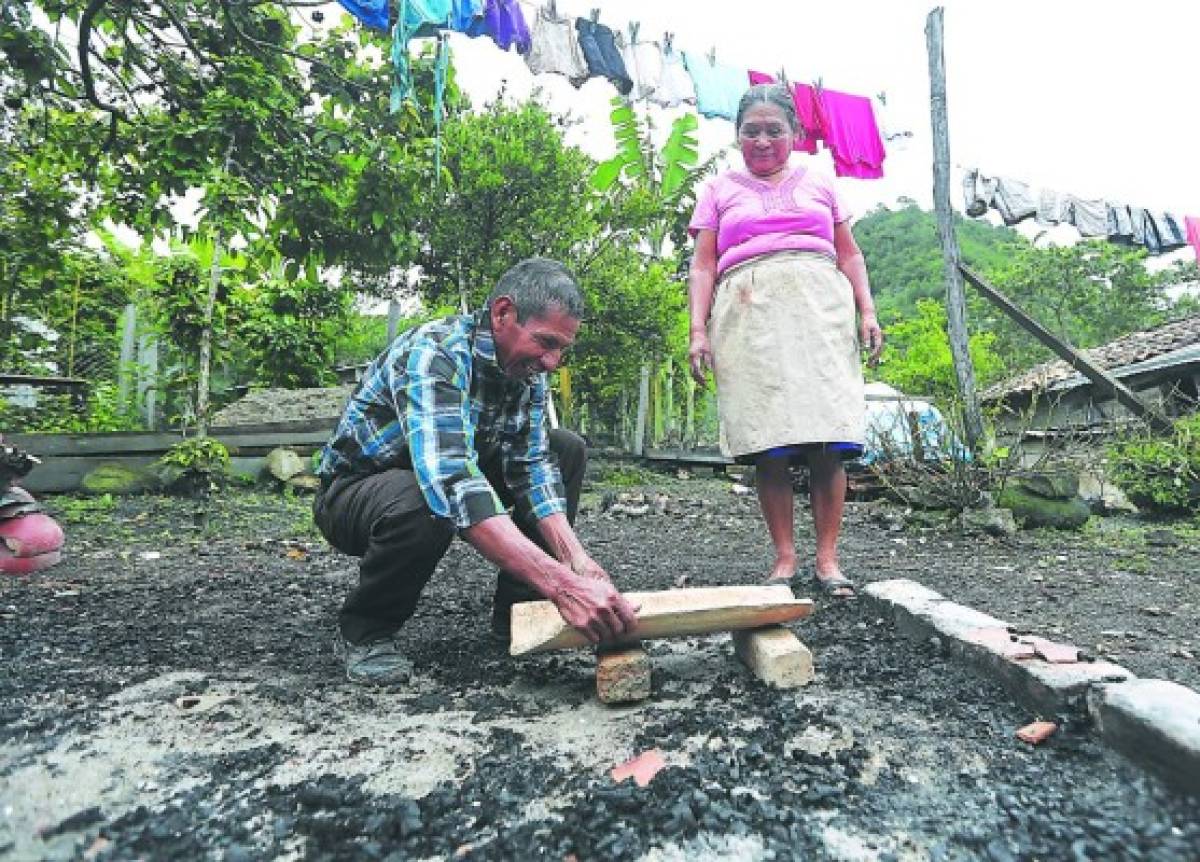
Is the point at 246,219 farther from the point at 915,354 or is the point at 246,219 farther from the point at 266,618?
the point at 915,354

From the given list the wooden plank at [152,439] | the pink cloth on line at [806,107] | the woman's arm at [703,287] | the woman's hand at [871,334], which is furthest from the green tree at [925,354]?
the woman's arm at [703,287]

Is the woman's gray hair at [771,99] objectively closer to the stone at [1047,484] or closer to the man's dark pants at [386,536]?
the man's dark pants at [386,536]

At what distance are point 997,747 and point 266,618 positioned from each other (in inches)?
87.8

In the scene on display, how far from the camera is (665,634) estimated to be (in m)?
1.64

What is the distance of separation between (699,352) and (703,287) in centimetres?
30

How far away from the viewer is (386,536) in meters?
1.73

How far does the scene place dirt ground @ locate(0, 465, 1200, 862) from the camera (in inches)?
42.9

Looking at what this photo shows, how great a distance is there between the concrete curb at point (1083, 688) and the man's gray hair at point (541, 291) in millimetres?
1244

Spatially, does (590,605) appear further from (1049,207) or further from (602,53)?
(1049,207)

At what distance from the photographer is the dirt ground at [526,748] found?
1090 mm

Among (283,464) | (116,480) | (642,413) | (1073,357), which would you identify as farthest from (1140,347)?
(116,480)

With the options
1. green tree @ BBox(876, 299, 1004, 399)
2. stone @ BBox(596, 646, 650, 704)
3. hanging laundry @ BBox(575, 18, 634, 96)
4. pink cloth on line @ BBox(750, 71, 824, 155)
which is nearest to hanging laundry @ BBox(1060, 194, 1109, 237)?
pink cloth on line @ BBox(750, 71, 824, 155)

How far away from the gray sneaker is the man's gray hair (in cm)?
91

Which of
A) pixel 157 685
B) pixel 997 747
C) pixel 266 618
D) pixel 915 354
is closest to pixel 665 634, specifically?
pixel 997 747
